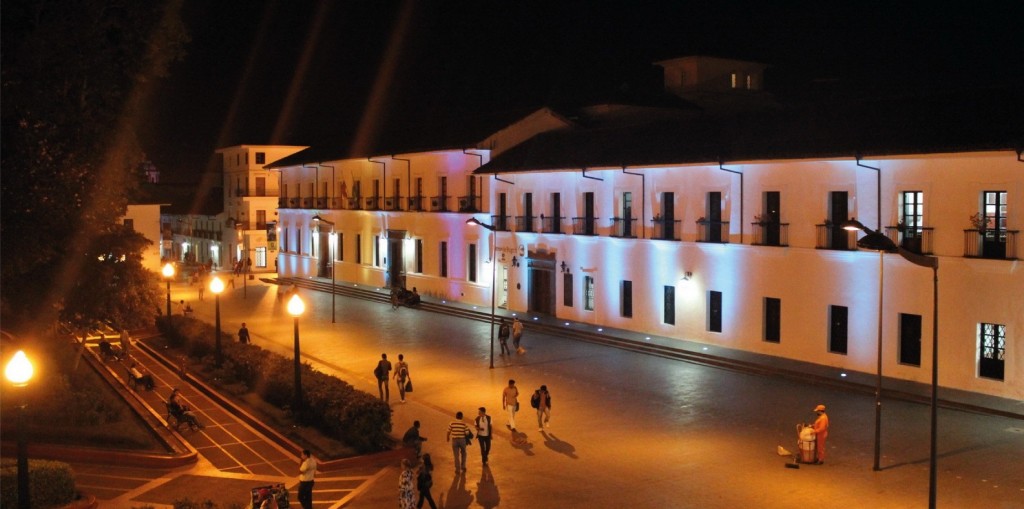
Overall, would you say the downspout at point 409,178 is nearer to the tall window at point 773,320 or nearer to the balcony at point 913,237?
the tall window at point 773,320

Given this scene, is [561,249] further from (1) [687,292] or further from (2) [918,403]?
(2) [918,403]

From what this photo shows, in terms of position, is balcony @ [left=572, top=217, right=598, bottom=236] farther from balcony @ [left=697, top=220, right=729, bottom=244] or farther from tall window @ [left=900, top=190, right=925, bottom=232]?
tall window @ [left=900, top=190, right=925, bottom=232]

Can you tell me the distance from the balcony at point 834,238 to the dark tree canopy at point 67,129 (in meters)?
17.6

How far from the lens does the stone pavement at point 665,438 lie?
15.4 metres

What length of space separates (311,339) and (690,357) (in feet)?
44.4

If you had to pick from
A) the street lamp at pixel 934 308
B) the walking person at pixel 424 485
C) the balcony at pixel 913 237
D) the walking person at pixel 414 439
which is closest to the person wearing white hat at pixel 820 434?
the street lamp at pixel 934 308

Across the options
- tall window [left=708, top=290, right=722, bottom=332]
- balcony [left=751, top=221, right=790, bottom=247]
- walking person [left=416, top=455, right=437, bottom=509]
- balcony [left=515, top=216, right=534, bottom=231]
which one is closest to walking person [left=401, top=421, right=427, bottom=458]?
walking person [left=416, top=455, right=437, bottom=509]

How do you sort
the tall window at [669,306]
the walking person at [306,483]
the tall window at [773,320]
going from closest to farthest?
the walking person at [306,483]
the tall window at [773,320]
the tall window at [669,306]

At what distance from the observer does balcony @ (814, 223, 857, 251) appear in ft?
84.5

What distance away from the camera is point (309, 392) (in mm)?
20875

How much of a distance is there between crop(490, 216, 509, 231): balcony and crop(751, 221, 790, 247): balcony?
14156 mm

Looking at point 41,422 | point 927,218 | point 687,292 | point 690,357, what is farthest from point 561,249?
point 41,422

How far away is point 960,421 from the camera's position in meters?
20.0

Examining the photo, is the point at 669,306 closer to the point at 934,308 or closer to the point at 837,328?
the point at 837,328
